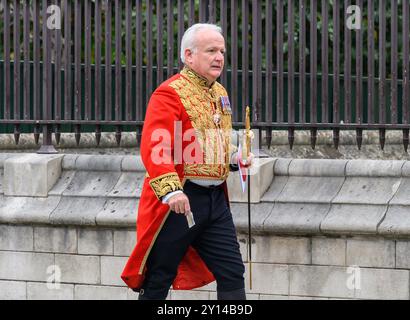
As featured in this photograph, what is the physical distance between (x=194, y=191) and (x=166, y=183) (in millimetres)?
367

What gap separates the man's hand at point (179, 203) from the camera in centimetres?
623

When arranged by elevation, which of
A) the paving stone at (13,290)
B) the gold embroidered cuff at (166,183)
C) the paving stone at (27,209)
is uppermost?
the gold embroidered cuff at (166,183)

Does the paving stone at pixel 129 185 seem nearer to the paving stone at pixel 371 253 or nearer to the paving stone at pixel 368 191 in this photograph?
the paving stone at pixel 368 191

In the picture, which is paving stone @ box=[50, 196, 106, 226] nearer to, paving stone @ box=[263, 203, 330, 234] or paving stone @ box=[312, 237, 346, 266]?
paving stone @ box=[263, 203, 330, 234]

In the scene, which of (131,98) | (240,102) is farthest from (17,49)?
(240,102)

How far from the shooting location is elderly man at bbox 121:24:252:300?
6.56 m

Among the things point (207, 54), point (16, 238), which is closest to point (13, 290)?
point (16, 238)

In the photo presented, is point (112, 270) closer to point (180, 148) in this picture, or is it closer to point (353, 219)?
point (353, 219)

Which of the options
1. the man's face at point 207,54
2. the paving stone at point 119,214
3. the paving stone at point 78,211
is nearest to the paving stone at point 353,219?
the paving stone at point 119,214

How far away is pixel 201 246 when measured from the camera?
671 centimetres

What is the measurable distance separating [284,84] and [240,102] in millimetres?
342

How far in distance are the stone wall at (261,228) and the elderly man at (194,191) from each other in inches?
51.3

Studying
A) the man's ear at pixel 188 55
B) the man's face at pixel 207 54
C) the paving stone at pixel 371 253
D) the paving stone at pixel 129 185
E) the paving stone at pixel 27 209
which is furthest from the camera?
the paving stone at pixel 27 209

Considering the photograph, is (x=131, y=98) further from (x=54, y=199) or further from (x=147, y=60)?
(x=54, y=199)
